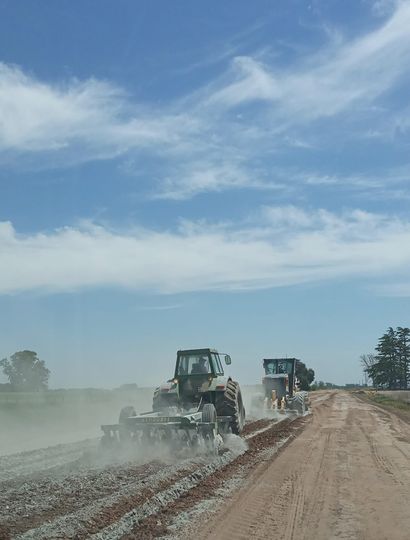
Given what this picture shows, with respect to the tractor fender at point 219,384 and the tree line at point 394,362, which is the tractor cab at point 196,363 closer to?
the tractor fender at point 219,384

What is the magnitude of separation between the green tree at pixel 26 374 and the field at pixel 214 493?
36.4m

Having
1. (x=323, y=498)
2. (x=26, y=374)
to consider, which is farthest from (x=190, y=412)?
(x=26, y=374)

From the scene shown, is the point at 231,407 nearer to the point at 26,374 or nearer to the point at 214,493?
the point at 214,493

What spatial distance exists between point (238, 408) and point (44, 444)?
236 inches

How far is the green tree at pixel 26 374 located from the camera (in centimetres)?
5075

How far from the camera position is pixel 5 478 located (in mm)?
11055

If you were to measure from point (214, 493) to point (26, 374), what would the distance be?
47.3 meters

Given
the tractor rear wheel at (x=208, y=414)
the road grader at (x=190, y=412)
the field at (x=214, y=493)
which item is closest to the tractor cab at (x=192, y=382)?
the road grader at (x=190, y=412)

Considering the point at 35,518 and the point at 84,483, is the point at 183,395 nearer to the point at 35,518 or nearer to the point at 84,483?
the point at 84,483

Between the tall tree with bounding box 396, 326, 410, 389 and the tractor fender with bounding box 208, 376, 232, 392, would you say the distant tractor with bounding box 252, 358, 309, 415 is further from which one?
the tall tree with bounding box 396, 326, 410, 389

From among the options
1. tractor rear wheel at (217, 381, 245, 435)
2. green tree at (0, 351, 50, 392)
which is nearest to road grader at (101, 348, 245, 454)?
tractor rear wheel at (217, 381, 245, 435)

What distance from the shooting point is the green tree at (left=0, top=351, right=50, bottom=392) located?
50.8m

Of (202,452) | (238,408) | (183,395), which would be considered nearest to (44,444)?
(183,395)

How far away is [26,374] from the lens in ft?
178
